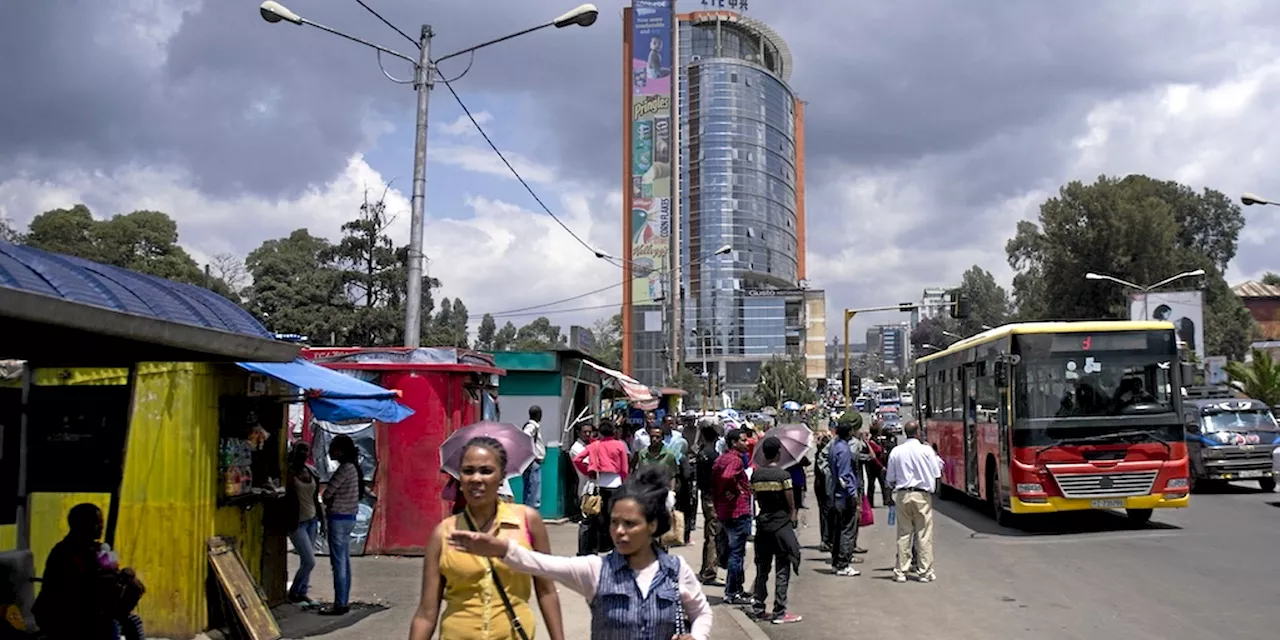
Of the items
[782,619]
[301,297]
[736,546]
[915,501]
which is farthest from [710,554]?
[301,297]

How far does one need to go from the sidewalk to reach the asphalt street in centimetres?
47

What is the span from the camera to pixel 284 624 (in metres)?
9.64

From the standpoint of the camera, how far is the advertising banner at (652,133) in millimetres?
108125

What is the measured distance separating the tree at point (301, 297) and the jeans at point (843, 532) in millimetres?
35018

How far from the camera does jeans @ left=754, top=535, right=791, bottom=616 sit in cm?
973

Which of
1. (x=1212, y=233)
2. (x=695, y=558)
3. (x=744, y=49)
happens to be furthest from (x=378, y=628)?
(x=744, y=49)

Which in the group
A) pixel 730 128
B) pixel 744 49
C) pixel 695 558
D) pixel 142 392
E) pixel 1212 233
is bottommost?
pixel 695 558

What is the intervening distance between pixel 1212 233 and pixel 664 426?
228 feet

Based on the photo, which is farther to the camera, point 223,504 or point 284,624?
point 284,624

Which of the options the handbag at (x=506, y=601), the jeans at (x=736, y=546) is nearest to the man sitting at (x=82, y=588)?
the handbag at (x=506, y=601)

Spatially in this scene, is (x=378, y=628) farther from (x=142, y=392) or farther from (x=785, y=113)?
(x=785, y=113)

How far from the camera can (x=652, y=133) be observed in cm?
10838

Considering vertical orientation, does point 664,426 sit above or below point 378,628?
above

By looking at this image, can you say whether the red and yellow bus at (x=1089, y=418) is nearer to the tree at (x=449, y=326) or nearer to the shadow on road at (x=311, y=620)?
the shadow on road at (x=311, y=620)
